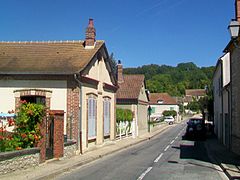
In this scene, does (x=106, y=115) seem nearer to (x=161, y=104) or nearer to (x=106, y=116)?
(x=106, y=116)

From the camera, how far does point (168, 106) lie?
99.9 meters

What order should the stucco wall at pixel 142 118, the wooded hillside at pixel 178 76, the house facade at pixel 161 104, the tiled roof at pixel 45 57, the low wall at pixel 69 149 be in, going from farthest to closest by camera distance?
the wooded hillside at pixel 178 76
the house facade at pixel 161 104
the stucco wall at pixel 142 118
the tiled roof at pixel 45 57
the low wall at pixel 69 149

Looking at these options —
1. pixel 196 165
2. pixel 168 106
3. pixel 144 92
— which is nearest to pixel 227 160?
pixel 196 165

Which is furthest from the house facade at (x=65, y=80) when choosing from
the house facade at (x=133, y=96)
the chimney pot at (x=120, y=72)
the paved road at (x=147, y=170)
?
the house facade at (x=133, y=96)

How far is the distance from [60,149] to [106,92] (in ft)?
32.9

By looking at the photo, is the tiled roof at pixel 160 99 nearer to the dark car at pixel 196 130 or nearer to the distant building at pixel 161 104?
the distant building at pixel 161 104

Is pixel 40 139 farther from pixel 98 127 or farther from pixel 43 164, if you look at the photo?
pixel 98 127

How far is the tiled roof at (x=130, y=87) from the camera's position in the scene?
4427 cm

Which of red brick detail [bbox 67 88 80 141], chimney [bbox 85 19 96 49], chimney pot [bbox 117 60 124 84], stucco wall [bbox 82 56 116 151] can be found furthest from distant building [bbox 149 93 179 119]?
red brick detail [bbox 67 88 80 141]

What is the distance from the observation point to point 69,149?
18.3 meters

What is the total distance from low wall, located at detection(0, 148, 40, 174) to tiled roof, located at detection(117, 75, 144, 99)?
2985 cm

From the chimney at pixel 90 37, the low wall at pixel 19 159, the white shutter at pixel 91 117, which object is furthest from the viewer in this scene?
the chimney at pixel 90 37

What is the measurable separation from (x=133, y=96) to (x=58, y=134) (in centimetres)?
2762

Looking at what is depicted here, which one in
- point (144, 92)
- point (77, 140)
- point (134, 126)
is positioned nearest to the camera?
point (77, 140)
